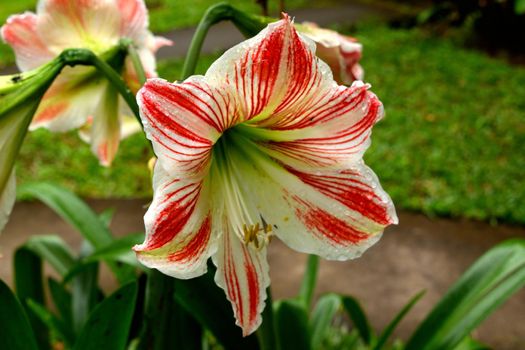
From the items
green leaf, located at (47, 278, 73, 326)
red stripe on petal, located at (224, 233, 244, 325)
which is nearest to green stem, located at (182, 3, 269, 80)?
red stripe on petal, located at (224, 233, 244, 325)

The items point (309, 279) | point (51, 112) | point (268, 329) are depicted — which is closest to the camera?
point (268, 329)

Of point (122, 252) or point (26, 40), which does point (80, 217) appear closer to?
point (122, 252)

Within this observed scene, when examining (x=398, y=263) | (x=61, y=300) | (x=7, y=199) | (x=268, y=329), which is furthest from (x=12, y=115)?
(x=398, y=263)

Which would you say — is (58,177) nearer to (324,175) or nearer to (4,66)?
(4,66)

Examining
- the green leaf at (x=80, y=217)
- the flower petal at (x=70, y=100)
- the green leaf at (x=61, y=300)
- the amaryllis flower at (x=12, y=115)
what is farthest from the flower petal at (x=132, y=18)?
the green leaf at (x=61, y=300)

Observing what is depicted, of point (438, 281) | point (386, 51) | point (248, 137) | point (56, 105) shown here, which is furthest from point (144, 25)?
point (386, 51)

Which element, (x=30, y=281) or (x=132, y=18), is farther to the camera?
(x=30, y=281)

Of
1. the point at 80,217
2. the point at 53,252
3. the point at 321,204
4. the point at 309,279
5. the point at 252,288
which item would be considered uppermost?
the point at 321,204

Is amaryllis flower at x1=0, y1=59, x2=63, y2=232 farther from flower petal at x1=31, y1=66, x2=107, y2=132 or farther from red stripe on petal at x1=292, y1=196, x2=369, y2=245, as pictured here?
red stripe on petal at x1=292, y1=196, x2=369, y2=245
